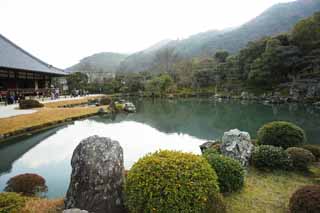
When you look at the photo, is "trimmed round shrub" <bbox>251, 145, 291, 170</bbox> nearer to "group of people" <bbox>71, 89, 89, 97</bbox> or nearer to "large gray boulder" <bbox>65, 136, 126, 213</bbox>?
"large gray boulder" <bbox>65, 136, 126, 213</bbox>

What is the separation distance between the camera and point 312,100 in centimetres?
2044

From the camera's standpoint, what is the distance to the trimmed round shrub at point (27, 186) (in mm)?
3951

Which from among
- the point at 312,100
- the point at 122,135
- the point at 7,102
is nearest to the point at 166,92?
the point at 312,100

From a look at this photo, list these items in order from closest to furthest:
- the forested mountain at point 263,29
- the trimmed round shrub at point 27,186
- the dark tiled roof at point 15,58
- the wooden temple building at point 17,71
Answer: the trimmed round shrub at point 27,186 → the dark tiled roof at point 15,58 → the wooden temple building at point 17,71 → the forested mountain at point 263,29

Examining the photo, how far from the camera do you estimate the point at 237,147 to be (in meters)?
4.90

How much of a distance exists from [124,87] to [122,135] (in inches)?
1243

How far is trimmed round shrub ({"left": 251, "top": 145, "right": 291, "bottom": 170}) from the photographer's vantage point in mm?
4781

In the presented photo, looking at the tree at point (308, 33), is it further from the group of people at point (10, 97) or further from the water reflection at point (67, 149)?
the group of people at point (10, 97)

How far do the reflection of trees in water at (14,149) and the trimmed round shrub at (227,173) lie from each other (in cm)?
541

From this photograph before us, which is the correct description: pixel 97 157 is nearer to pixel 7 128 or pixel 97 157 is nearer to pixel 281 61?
pixel 7 128

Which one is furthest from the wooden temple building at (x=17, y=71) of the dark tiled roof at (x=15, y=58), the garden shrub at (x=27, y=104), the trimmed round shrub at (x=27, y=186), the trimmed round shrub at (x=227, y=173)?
the trimmed round shrub at (x=227, y=173)

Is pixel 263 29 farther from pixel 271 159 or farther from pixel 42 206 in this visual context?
pixel 42 206

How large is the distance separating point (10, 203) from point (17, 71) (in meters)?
19.0

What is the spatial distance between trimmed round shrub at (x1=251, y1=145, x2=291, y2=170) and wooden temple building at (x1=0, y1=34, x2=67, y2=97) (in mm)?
17165
